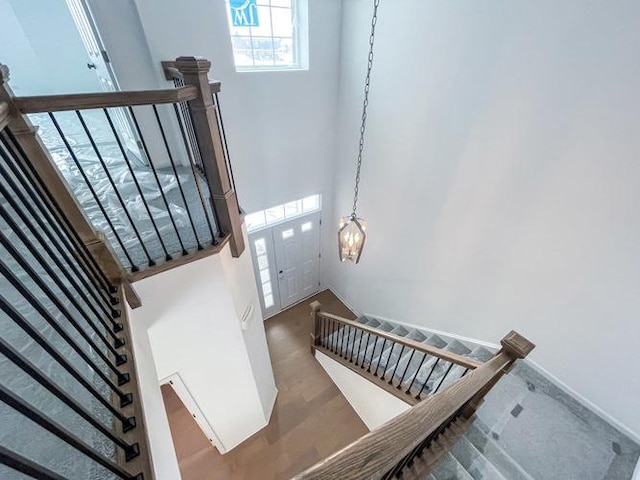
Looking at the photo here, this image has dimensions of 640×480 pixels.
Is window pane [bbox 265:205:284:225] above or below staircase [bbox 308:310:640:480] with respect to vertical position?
above

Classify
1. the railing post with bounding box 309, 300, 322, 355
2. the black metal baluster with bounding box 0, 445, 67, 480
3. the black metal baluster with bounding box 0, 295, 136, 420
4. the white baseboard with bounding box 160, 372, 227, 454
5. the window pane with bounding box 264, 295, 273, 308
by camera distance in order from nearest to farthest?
the black metal baluster with bounding box 0, 445, 67, 480 → the black metal baluster with bounding box 0, 295, 136, 420 → the white baseboard with bounding box 160, 372, 227, 454 → the railing post with bounding box 309, 300, 322, 355 → the window pane with bounding box 264, 295, 273, 308

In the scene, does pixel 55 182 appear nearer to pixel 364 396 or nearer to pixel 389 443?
pixel 389 443

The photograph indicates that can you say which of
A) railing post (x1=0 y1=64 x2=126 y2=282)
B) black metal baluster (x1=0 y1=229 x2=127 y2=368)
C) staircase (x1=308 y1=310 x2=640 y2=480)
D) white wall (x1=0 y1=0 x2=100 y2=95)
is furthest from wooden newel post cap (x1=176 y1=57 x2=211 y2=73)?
white wall (x1=0 y1=0 x2=100 y2=95)

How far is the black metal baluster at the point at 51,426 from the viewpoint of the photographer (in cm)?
56

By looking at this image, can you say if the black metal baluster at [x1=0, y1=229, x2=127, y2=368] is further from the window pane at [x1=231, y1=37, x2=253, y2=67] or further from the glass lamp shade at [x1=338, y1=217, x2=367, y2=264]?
the window pane at [x1=231, y1=37, x2=253, y2=67]

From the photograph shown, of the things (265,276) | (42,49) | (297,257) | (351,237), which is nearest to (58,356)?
(351,237)

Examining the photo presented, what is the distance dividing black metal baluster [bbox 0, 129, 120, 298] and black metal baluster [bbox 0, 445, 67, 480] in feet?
3.08

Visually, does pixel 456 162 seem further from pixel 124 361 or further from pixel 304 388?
pixel 304 388

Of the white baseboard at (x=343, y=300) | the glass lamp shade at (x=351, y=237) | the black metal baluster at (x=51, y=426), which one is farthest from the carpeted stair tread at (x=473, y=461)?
the white baseboard at (x=343, y=300)

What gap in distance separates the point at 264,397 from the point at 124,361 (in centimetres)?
232

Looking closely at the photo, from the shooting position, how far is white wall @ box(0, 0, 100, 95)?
3.50 meters

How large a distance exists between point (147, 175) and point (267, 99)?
5.26 feet

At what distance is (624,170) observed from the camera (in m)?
1.72

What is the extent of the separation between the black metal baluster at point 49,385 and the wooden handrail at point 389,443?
0.66 metres
